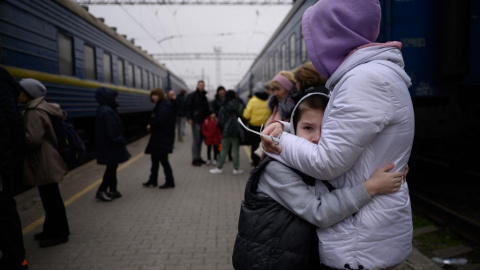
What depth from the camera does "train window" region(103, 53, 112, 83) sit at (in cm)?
1096

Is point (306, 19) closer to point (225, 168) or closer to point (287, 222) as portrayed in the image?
point (287, 222)

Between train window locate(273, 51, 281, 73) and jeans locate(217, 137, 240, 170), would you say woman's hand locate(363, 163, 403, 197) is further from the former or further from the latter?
train window locate(273, 51, 281, 73)

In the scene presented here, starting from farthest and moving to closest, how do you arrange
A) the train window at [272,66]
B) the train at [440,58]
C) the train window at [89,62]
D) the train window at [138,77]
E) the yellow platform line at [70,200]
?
the train window at [138,77] < the train window at [272,66] < the train window at [89,62] < the train at [440,58] < the yellow platform line at [70,200]

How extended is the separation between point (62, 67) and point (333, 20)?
25.4 feet

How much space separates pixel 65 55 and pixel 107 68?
303 centimetres

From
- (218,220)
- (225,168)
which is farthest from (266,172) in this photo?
(225,168)

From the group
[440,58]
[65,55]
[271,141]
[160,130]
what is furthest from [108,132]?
[440,58]

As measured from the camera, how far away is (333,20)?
1506 mm

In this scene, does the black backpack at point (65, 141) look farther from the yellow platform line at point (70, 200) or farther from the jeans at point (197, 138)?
the jeans at point (197, 138)

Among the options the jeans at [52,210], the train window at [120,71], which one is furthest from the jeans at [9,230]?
the train window at [120,71]

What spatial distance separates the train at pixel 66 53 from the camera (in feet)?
20.5

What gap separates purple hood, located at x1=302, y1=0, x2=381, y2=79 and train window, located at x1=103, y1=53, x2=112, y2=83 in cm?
1020

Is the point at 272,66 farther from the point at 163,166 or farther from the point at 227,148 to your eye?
the point at 163,166

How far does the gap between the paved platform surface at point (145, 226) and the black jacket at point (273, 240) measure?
205 cm
